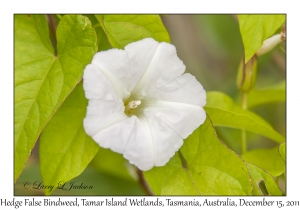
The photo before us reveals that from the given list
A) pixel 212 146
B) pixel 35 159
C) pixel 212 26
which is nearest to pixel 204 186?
pixel 212 146

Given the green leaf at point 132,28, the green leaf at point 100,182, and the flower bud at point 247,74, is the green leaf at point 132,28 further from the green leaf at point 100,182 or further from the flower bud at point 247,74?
the green leaf at point 100,182

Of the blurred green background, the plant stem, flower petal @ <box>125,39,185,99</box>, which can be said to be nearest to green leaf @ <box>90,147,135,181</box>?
the blurred green background

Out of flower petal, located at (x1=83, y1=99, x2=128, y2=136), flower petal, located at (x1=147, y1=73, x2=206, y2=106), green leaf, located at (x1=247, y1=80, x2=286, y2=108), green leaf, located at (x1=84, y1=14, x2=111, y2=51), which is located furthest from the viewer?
green leaf, located at (x1=247, y1=80, x2=286, y2=108)

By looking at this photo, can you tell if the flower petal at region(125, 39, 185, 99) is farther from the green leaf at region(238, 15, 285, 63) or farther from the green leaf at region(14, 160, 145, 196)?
the green leaf at region(14, 160, 145, 196)

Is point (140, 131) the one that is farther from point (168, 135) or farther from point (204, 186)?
point (204, 186)

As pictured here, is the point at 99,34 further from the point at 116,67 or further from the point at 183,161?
the point at 183,161

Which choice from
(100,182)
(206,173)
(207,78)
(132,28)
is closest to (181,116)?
(206,173)
